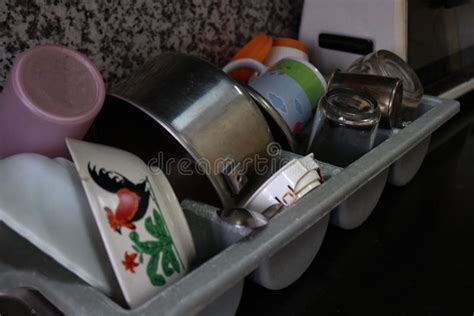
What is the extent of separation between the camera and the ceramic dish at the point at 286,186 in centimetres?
48

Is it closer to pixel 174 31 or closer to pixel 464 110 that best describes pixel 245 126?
pixel 174 31

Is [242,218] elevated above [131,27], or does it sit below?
below

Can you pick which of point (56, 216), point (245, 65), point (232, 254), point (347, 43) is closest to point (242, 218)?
point (232, 254)

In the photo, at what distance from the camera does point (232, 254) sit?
39cm

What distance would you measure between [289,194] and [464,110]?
26.5 inches

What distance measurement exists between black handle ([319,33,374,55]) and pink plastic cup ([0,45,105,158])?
49 cm

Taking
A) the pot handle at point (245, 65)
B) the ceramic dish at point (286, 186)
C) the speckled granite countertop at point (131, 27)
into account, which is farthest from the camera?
the pot handle at point (245, 65)

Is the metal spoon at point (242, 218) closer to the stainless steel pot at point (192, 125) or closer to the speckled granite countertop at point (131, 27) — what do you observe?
the stainless steel pot at point (192, 125)

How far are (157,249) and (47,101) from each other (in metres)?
0.19

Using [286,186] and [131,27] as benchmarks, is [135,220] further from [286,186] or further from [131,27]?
[131,27]

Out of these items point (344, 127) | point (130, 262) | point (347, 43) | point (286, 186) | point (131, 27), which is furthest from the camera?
point (347, 43)

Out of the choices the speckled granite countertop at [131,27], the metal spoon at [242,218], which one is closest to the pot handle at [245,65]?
the speckled granite countertop at [131,27]

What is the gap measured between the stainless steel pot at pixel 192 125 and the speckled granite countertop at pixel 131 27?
14cm

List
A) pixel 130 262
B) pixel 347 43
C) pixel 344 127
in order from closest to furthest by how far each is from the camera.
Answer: pixel 130 262 < pixel 344 127 < pixel 347 43
